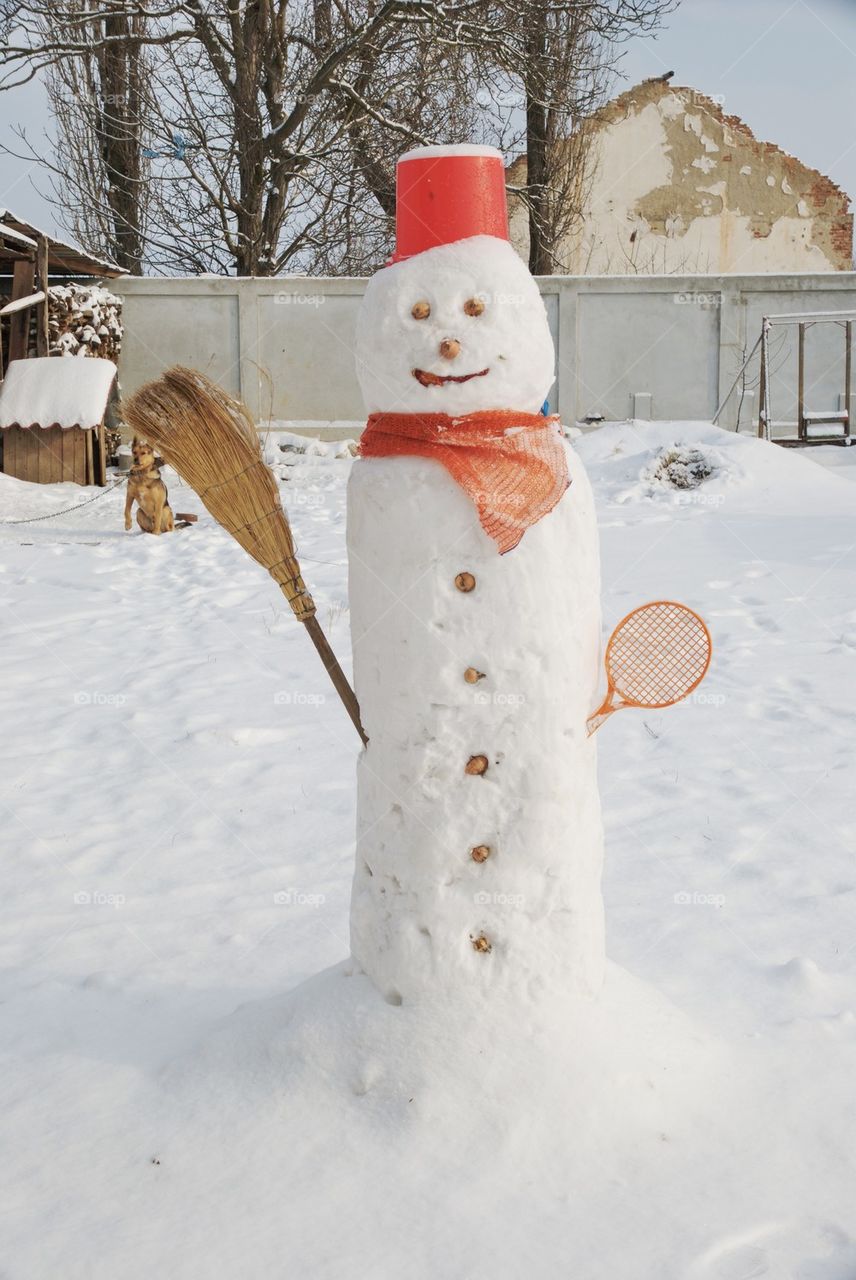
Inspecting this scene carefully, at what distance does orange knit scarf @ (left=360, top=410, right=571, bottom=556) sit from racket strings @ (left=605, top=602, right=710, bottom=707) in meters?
0.32

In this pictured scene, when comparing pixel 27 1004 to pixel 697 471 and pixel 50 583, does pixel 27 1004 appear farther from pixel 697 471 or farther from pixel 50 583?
pixel 697 471

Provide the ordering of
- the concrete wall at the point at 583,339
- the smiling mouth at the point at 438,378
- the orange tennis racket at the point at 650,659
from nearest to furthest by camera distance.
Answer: the smiling mouth at the point at 438,378
the orange tennis racket at the point at 650,659
the concrete wall at the point at 583,339

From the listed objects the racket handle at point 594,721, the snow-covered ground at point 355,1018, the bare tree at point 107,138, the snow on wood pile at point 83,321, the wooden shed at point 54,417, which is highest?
the bare tree at point 107,138

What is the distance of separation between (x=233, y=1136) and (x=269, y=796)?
1.99 m

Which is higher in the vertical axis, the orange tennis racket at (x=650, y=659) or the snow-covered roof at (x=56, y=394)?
the snow-covered roof at (x=56, y=394)

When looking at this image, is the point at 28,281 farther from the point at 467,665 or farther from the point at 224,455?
the point at 467,665

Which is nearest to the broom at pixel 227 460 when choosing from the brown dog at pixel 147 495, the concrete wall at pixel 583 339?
the brown dog at pixel 147 495

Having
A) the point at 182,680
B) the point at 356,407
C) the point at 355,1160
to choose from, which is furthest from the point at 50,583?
the point at 356,407

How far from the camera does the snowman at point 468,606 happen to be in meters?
2.11

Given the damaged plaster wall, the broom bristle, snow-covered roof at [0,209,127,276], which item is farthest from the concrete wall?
the broom bristle

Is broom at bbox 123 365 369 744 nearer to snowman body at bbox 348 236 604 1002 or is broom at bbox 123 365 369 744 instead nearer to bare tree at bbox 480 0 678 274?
snowman body at bbox 348 236 604 1002

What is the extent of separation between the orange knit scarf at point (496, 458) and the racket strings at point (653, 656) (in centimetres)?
32

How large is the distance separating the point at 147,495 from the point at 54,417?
3.09 metres

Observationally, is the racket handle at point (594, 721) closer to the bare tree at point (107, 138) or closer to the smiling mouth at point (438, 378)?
the smiling mouth at point (438, 378)
